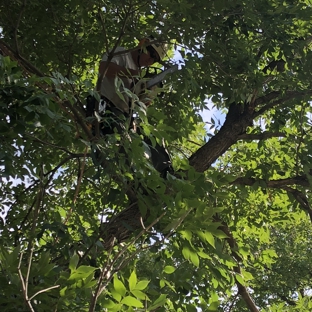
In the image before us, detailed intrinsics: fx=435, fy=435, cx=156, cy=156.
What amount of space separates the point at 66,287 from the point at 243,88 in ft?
7.80

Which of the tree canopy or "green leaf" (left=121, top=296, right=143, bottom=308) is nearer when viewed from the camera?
"green leaf" (left=121, top=296, right=143, bottom=308)

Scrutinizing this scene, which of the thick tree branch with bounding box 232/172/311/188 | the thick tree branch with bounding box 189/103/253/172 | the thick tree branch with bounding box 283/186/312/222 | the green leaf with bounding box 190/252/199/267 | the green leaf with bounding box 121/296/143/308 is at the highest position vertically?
the thick tree branch with bounding box 189/103/253/172

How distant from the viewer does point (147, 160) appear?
2391 mm

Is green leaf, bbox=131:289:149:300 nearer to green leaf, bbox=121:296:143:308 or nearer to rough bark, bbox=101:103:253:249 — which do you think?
green leaf, bbox=121:296:143:308

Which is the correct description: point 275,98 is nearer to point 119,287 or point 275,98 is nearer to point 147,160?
point 147,160

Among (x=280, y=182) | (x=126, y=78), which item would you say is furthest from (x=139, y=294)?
(x=280, y=182)

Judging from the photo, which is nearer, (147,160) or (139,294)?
(139,294)

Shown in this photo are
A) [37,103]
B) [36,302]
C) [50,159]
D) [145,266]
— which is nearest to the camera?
[36,302]

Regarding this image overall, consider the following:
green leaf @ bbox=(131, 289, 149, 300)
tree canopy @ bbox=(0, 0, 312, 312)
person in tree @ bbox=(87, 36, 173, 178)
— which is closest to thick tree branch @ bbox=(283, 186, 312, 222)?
tree canopy @ bbox=(0, 0, 312, 312)

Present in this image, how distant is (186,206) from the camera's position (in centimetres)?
207

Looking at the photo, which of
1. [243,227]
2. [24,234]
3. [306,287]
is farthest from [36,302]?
[306,287]

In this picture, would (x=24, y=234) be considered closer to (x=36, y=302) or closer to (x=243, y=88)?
(x=36, y=302)

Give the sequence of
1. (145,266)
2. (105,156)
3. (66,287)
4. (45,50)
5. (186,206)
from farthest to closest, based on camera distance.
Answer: (145,266) < (45,50) < (105,156) < (186,206) < (66,287)

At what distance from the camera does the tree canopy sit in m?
1.92
